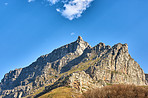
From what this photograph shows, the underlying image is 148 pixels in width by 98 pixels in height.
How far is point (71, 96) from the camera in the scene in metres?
147

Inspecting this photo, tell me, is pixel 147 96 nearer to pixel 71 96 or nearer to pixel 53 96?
pixel 71 96

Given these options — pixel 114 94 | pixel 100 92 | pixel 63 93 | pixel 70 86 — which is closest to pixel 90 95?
pixel 100 92

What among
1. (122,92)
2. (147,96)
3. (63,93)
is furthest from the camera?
(63,93)

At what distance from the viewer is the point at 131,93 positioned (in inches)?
1612

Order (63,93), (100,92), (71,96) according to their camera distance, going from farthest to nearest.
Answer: (63,93) < (71,96) < (100,92)

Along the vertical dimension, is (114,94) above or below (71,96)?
above

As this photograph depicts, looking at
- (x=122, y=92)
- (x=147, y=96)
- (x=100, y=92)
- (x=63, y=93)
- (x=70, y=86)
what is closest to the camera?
(x=147, y=96)

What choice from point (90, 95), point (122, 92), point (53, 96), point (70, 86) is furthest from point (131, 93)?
point (70, 86)

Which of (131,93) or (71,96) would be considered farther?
(71,96)

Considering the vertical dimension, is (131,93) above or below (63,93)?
above

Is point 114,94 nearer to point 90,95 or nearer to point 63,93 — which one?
point 90,95

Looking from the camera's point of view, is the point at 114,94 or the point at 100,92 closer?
the point at 114,94

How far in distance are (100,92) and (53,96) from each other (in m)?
116

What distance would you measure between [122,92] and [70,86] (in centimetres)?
14672
